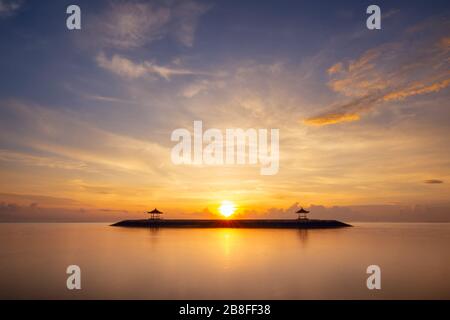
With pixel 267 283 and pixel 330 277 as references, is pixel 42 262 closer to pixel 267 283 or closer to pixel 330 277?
pixel 267 283

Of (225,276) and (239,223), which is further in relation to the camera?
(239,223)

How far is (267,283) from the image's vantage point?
22.2 meters

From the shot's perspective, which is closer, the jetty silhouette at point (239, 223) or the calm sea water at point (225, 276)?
the calm sea water at point (225, 276)

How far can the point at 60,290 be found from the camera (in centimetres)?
2038

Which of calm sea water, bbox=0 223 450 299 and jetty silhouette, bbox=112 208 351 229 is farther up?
calm sea water, bbox=0 223 450 299

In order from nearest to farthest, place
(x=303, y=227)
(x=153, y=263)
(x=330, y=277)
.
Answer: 1. (x=330, y=277)
2. (x=153, y=263)
3. (x=303, y=227)

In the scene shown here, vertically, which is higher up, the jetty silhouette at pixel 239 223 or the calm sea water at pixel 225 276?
the calm sea water at pixel 225 276

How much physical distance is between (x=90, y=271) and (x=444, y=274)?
30.1m

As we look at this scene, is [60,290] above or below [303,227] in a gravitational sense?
above

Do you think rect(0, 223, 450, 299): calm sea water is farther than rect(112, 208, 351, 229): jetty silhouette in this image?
No
